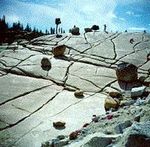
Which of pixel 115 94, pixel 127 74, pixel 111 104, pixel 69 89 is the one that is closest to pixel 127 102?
pixel 111 104

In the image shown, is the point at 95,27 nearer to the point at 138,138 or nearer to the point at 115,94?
the point at 115,94

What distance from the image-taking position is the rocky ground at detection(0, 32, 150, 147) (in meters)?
4.19

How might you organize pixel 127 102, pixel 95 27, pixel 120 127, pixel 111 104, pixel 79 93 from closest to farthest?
pixel 120 127, pixel 127 102, pixel 111 104, pixel 79 93, pixel 95 27

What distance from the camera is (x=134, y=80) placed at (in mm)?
6645

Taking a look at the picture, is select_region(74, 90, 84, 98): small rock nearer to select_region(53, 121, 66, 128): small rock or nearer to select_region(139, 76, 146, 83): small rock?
select_region(53, 121, 66, 128): small rock

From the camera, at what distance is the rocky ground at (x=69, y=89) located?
419cm

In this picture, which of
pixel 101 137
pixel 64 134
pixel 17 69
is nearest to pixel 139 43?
pixel 17 69

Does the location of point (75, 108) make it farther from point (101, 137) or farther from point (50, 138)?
point (101, 137)

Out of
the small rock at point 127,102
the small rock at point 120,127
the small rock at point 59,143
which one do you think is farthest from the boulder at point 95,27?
the small rock at point 120,127

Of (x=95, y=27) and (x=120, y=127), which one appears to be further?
(x=95, y=27)

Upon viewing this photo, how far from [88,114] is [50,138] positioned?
1007 mm

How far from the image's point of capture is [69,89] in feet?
20.4

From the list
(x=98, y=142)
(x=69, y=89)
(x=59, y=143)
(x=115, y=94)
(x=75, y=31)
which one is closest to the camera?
(x=98, y=142)

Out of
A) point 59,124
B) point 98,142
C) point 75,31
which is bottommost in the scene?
point 59,124
